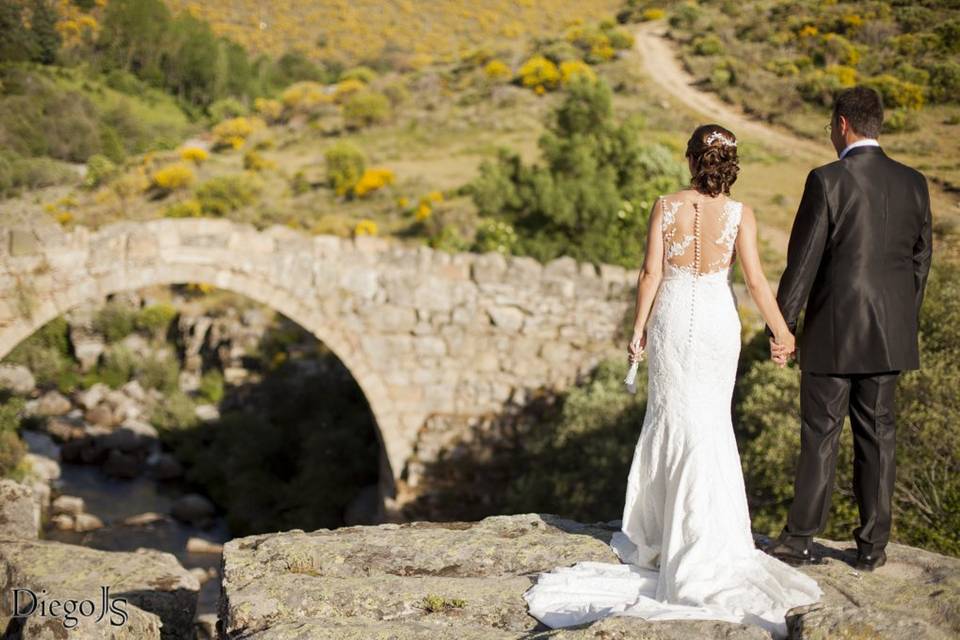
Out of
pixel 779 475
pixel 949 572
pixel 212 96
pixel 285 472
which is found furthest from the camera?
pixel 212 96

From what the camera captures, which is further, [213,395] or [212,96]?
[212,96]

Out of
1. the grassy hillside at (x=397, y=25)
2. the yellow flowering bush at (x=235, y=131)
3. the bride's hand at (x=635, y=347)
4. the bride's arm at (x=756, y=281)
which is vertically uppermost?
the grassy hillside at (x=397, y=25)

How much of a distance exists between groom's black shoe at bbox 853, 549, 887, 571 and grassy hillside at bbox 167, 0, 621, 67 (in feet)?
62.0

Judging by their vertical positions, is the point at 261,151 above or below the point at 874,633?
above

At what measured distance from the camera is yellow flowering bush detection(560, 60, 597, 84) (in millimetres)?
19828

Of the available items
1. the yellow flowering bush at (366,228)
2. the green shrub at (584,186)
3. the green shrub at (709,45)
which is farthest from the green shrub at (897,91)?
the yellow flowering bush at (366,228)

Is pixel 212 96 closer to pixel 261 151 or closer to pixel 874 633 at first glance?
pixel 261 151

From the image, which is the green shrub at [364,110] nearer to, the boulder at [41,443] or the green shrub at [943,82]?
the boulder at [41,443]

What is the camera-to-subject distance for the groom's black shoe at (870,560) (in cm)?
357

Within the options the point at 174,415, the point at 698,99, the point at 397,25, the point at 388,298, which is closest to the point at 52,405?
the point at 174,415

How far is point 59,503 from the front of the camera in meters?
11.5

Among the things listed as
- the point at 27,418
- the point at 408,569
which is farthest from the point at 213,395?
the point at 408,569

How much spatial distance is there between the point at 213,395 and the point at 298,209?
5983 mm

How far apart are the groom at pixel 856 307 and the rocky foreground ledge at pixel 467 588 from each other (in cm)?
29
